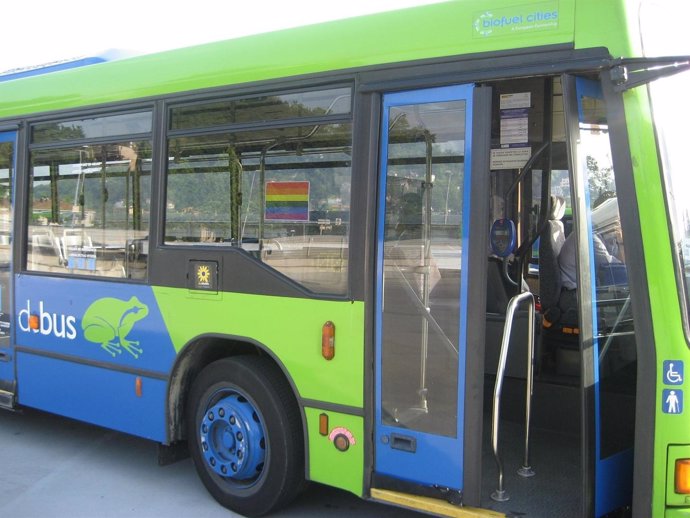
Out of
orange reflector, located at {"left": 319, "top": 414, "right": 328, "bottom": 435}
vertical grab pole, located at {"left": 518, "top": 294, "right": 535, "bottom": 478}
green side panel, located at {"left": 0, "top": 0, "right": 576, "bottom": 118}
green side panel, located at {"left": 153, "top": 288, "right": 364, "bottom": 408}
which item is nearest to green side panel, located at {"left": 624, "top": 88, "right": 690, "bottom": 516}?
green side panel, located at {"left": 0, "top": 0, "right": 576, "bottom": 118}

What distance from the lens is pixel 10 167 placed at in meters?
5.75

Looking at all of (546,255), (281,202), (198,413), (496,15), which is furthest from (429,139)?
(198,413)

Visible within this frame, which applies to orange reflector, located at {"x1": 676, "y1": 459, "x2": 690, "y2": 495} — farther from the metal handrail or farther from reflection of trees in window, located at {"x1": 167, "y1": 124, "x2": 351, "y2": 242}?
reflection of trees in window, located at {"x1": 167, "y1": 124, "x2": 351, "y2": 242}

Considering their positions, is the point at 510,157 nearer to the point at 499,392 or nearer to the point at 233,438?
the point at 499,392

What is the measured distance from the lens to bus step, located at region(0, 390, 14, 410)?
5.68 meters

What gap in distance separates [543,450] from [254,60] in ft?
9.81

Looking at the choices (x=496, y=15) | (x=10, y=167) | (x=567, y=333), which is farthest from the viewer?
(x=10, y=167)

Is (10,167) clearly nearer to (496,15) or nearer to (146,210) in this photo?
(146,210)

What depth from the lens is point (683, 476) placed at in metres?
3.14

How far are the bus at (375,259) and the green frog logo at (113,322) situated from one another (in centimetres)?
2

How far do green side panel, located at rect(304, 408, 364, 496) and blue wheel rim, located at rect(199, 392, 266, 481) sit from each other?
0.39 metres

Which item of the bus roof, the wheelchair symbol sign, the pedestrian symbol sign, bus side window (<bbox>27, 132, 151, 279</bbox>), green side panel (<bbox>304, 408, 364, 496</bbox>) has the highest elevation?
the bus roof

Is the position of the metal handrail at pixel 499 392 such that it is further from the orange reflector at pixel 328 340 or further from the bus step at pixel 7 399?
the bus step at pixel 7 399

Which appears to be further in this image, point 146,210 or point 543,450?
point 146,210
